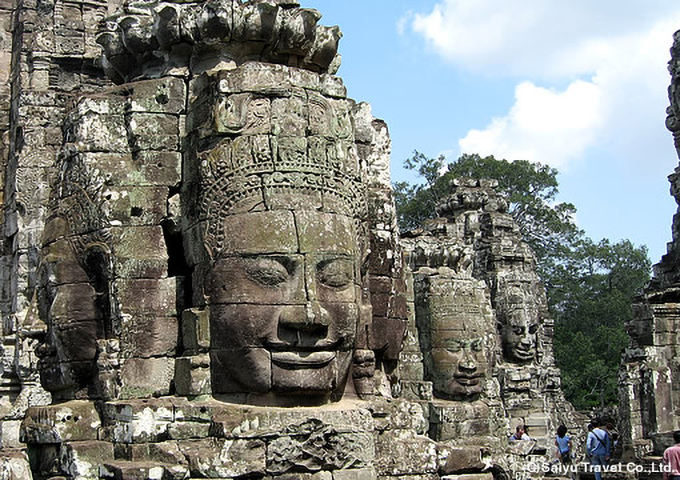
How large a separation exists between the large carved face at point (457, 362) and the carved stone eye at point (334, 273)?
5.61 m

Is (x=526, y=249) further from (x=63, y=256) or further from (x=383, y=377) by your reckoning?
(x=63, y=256)

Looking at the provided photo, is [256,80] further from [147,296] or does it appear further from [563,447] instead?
[563,447]

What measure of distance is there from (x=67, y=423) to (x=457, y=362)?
6.32 m

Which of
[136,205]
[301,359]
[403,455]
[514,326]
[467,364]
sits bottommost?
[403,455]

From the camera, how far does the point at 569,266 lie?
163 feet

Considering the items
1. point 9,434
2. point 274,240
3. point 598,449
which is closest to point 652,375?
point 598,449

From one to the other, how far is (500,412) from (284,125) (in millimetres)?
8692

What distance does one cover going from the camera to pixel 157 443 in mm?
7141

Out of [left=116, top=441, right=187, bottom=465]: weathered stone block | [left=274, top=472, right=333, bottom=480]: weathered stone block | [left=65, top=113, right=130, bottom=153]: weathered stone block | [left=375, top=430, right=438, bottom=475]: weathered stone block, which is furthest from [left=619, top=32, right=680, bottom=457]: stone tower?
[left=65, top=113, right=130, bottom=153]: weathered stone block

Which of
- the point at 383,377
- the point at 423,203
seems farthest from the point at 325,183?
the point at 423,203

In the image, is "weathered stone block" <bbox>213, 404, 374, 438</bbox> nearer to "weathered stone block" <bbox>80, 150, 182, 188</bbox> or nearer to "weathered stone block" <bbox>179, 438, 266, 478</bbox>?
"weathered stone block" <bbox>179, 438, 266, 478</bbox>

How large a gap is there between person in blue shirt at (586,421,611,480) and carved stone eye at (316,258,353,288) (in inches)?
373

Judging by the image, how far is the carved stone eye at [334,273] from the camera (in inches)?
292

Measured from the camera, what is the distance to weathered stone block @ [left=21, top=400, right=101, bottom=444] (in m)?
7.53
